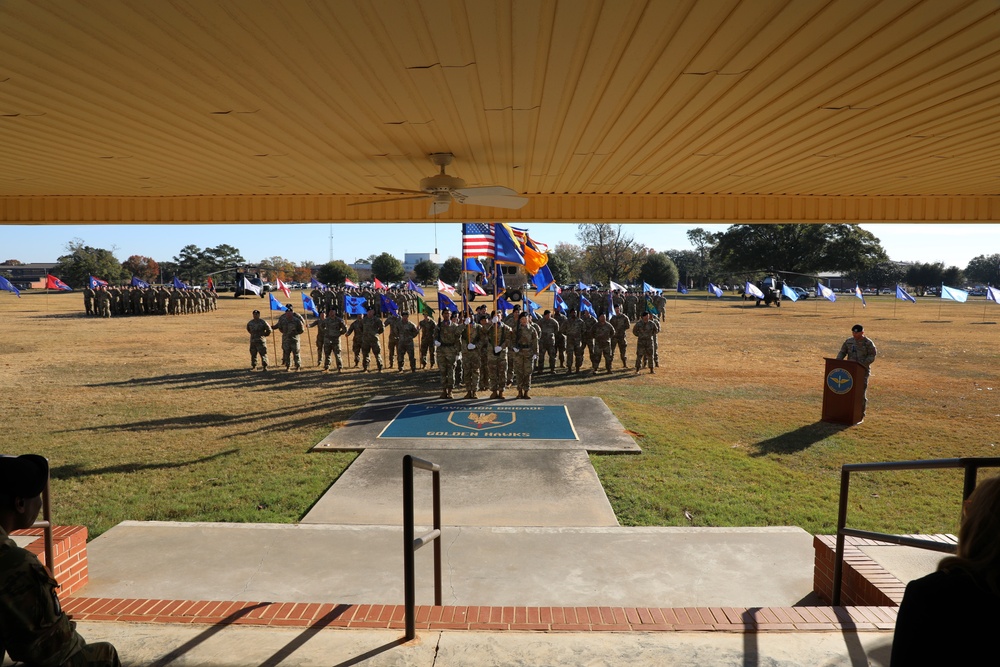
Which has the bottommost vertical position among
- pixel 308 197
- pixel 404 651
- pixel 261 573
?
pixel 261 573

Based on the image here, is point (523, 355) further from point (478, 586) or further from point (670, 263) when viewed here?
point (670, 263)

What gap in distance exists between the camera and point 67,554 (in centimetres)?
453

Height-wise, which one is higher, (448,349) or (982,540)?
(982,540)

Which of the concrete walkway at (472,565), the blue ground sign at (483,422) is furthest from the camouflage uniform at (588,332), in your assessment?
the concrete walkway at (472,565)

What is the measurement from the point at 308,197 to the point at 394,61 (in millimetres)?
5225

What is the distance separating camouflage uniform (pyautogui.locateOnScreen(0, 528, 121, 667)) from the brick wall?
8.60 ft

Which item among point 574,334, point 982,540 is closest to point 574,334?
point 574,334

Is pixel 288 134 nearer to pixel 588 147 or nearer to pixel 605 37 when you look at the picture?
pixel 588 147

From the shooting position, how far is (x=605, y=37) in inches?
128

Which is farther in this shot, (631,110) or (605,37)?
(631,110)

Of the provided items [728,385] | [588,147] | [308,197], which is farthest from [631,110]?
[728,385]

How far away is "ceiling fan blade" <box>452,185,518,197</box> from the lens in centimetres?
592

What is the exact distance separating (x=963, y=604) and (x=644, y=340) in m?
15.5

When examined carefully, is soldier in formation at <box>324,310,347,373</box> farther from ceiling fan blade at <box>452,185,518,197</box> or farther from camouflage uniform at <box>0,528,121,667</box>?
camouflage uniform at <box>0,528,121,667</box>
